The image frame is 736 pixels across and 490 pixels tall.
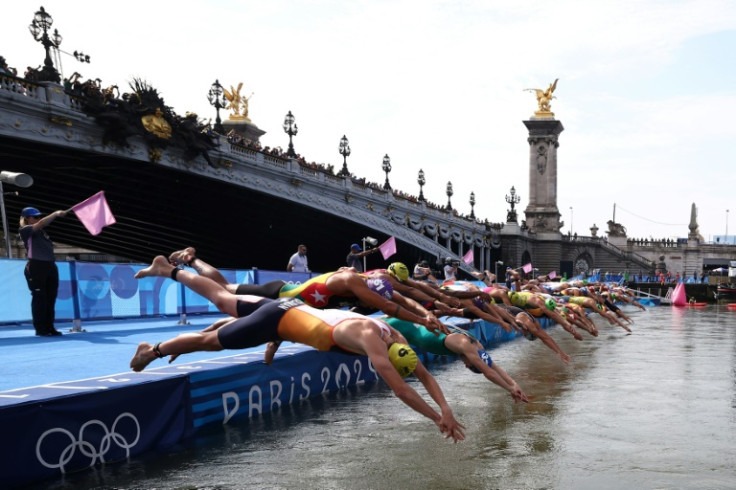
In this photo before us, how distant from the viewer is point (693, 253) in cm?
10594

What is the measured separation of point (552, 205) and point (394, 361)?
88809mm

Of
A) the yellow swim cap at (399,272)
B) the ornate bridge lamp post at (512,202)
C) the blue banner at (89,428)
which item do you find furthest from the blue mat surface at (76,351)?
the ornate bridge lamp post at (512,202)

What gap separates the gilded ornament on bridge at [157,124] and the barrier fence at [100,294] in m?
17.7

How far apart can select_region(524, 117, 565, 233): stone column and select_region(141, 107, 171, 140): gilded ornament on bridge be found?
6455 centimetres

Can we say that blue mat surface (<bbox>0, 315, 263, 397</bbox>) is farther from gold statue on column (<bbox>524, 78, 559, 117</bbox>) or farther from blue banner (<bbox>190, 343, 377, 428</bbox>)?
gold statue on column (<bbox>524, 78, 559, 117</bbox>)

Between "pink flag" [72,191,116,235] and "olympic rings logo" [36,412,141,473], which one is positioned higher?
"pink flag" [72,191,116,235]

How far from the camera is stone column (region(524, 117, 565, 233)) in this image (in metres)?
90.6

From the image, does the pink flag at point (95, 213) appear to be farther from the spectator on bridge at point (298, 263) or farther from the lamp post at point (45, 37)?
the lamp post at point (45, 37)

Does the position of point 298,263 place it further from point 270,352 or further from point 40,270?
point 270,352

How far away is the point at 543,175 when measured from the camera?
92000 mm

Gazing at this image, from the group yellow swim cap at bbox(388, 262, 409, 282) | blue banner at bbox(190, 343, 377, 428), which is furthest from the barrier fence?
yellow swim cap at bbox(388, 262, 409, 282)

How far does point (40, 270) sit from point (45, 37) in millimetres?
18454

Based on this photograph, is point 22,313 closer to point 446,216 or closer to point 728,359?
point 728,359

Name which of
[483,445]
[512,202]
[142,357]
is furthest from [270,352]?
[512,202]
